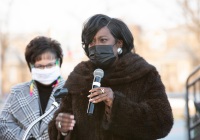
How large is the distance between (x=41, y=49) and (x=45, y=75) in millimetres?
269

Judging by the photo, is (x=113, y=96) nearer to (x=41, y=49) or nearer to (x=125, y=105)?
A: (x=125, y=105)

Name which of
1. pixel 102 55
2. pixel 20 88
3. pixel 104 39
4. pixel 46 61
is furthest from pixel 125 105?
pixel 20 88

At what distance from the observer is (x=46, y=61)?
14.5ft

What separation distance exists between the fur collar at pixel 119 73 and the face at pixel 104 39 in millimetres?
86

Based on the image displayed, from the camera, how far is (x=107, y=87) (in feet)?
9.13

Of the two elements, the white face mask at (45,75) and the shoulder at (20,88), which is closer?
the white face mask at (45,75)

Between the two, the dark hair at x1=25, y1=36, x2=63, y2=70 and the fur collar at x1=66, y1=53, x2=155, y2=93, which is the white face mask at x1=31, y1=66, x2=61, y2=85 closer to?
the dark hair at x1=25, y1=36, x2=63, y2=70

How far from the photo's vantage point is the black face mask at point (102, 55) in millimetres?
2814

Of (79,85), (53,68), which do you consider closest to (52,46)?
(53,68)

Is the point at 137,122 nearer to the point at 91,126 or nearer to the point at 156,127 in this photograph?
the point at 156,127

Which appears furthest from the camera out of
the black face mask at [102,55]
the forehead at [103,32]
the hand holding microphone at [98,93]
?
the forehead at [103,32]

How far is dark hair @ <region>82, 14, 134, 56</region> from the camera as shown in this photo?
9.68 ft

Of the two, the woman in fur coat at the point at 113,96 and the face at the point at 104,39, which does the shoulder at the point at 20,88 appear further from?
the face at the point at 104,39

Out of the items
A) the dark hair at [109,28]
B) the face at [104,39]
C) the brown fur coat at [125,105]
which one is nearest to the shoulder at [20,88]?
the brown fur coat at [125,105]
